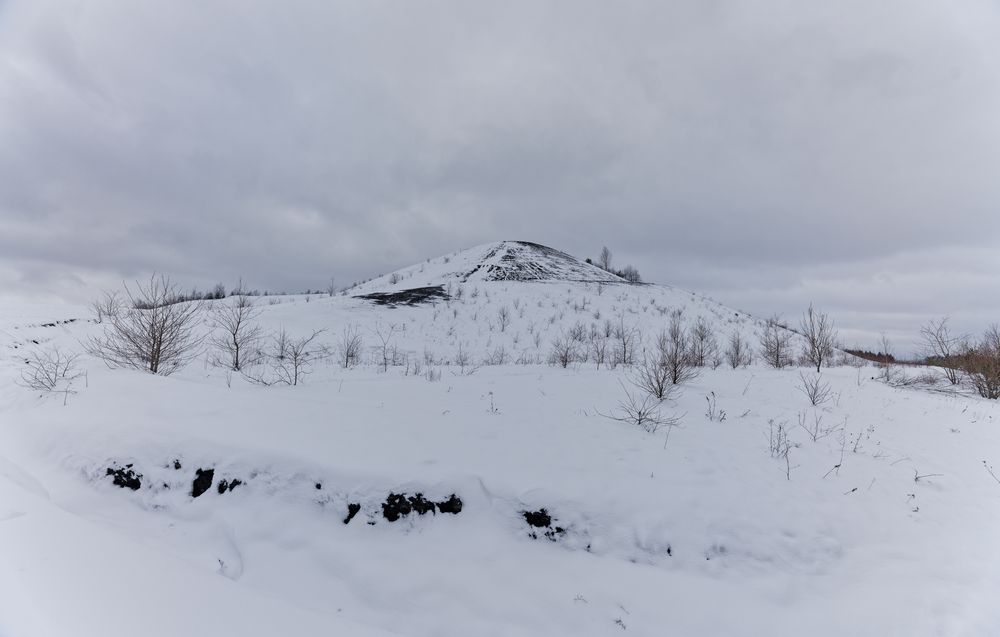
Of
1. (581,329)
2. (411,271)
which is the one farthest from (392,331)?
(411,271)

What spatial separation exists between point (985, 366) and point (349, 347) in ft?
70.1

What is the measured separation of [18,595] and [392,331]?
15327 mm

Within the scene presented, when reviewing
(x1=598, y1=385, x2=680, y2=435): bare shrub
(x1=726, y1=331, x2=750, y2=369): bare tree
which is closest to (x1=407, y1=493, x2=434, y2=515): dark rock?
(x1=598, y1=385, x2=680, y2=435): bare shrub

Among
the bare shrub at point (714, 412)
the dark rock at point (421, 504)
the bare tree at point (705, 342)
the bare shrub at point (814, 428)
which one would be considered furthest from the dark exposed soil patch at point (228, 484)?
the bare tree at point (705, 342)

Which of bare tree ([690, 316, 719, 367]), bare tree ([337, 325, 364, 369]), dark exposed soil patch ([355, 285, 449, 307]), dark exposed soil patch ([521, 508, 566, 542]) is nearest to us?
dark exposed soil patch ([521, 508, 566, 542])

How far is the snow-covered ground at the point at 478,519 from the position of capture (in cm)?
318

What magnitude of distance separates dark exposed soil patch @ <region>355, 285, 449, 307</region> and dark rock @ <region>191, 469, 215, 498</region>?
17630mm

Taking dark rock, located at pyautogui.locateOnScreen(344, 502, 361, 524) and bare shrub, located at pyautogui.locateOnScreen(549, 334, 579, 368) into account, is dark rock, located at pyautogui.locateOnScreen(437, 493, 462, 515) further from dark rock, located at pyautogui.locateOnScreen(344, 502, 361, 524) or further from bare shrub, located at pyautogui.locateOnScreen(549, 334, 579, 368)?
bare shrub, located at pyautogui.locateOnScreen(549, 334, 579, 368)

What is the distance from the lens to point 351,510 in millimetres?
4312

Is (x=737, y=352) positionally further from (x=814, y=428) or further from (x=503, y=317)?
(x=503, y=317)

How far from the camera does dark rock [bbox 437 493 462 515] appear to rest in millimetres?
4223

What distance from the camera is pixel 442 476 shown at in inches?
Result: 174

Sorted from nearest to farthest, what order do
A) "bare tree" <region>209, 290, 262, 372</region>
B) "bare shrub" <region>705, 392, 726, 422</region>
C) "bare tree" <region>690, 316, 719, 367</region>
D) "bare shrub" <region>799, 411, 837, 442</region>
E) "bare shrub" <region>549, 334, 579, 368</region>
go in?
"bare shrub" <region>799, 411, 837, 442</region>
"bare shrub" <region>705, 392, 726, 422</region>
"bare tree" <region>209, 290, 262, 372</region>
"bare shrub" <region>549, 334, 579, 368</region>
"bare tree" <region>690, 316, 719, 367</region>

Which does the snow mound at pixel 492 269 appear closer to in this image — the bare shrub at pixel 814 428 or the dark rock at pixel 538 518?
the bare shrub at pixel 814 428
